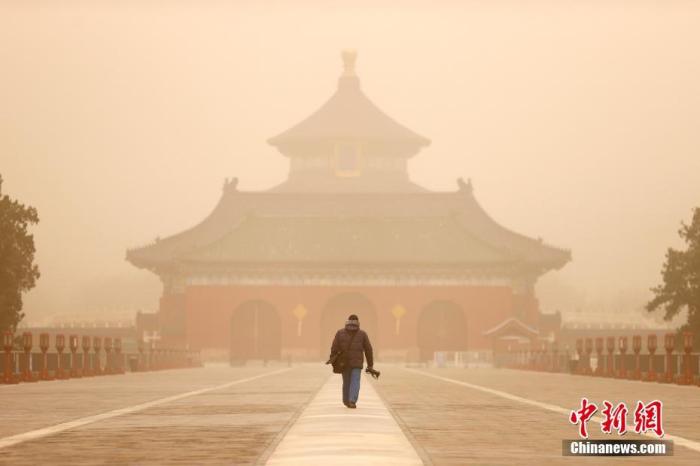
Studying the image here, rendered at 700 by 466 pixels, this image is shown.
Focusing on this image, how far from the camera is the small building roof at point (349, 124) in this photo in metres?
108

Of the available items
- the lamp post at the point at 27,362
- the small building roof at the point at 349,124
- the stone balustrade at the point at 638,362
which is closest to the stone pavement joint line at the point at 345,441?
the stone balustrade at the point at 638,362

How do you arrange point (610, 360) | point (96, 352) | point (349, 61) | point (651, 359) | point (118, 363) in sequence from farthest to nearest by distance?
1. point (349, 61)
2. point (118, 363)
3. point (96, 352)
4. point (610, 360)
5. point (651, 359)

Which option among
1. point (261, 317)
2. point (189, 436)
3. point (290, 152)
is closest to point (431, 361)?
point (261, 317)

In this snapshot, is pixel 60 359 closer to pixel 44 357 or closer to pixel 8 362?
pixel 44 357

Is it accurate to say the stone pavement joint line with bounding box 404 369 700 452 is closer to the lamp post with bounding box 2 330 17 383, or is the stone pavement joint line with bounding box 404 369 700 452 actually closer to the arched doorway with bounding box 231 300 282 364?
the lamp post with bounding box 2 330 17 383

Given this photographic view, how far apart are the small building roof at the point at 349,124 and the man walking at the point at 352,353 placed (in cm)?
8438

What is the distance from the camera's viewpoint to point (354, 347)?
2339 centimetres

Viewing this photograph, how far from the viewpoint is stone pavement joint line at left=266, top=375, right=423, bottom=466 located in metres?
13.3

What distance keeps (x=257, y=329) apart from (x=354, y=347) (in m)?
66.3

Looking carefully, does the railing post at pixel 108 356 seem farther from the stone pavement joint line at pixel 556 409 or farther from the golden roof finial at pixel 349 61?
the golden roof finial at pixel 349 61

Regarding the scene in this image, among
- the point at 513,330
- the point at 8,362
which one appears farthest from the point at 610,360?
the point at 513,330

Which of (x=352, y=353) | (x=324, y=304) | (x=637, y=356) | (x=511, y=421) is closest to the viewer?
(x=511, y=421)

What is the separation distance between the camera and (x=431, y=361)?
88312mm

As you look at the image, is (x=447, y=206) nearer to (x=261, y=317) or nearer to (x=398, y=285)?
(x=398, y=285)
